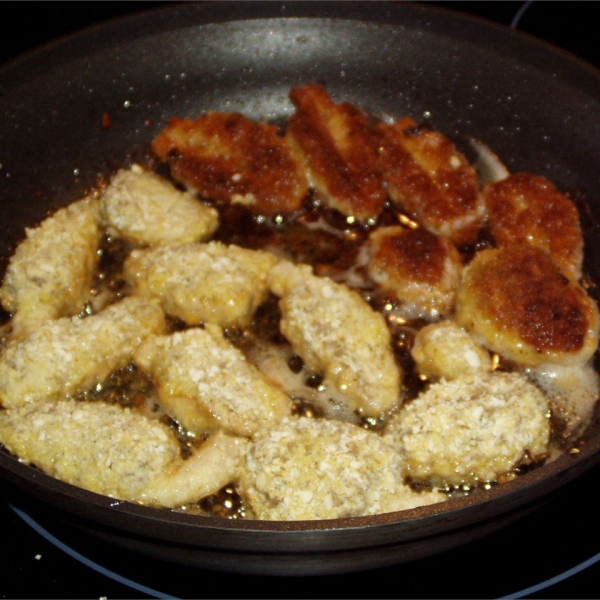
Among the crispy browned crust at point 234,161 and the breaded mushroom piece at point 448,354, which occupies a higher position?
the crispy browned crust at point 234,161

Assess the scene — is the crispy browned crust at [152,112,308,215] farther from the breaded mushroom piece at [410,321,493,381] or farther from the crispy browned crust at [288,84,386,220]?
the breaded mushroom piece at [410,321,493,381]

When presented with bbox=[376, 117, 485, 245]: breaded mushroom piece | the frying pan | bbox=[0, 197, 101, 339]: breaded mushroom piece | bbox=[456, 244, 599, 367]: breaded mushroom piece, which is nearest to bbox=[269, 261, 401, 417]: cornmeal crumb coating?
bbox=[456, 244, 599, 367]: breaded mushroom piece

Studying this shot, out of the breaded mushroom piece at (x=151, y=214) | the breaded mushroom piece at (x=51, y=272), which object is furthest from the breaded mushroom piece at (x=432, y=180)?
the breaded mushroom piece at (x=51, y=272)

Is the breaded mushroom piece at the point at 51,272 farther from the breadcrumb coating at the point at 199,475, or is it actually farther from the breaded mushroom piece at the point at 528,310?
the breaded mushroom piece at the point at 528,310

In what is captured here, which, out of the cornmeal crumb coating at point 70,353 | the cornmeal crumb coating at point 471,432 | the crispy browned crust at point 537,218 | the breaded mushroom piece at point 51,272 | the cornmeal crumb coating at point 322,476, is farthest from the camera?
the crispy browned crust at point 537,218

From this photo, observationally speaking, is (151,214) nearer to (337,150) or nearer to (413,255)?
(337,150)

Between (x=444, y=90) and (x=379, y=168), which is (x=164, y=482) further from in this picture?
(x=444, y=90)

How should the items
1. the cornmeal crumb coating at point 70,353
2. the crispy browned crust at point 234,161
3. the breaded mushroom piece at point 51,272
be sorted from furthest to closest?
the crispy browned crust at point 234,161
the breaded mushroom piece at point 51,272
the cornmeal crumb coating at point 70,353
